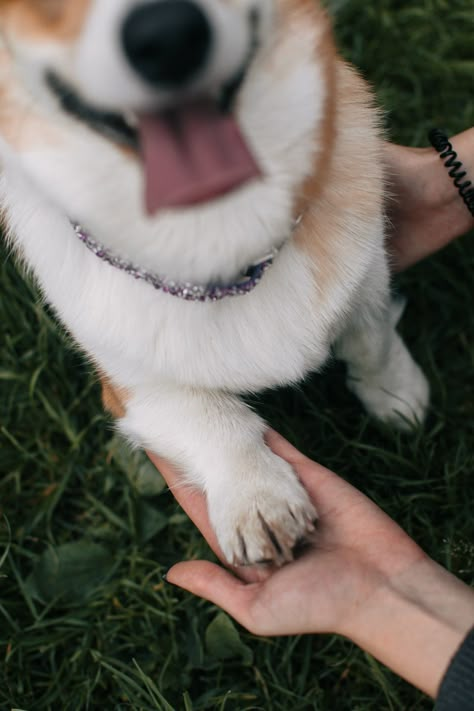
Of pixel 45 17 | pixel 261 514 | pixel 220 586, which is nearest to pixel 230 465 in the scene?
pixel 261 514

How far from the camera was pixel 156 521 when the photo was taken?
8.68ft

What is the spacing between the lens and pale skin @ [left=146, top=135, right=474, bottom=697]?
1.71 m

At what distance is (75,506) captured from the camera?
281 centimetres

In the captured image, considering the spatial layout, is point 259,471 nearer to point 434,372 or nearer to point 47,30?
point 434,372

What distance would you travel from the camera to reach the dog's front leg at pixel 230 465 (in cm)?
192

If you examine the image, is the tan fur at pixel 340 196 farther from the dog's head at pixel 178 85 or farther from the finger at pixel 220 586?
the finger at pixel 220 586

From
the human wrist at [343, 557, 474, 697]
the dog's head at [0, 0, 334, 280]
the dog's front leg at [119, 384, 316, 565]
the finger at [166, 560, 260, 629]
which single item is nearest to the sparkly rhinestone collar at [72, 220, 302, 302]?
the dog's head at [0, 0, 334, 280]

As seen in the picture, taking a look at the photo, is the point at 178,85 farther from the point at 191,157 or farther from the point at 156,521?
the point at 156,521

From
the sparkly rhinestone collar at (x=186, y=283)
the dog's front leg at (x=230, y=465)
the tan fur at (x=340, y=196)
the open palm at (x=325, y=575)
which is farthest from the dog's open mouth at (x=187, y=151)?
the open palm at (x=325, y=575)

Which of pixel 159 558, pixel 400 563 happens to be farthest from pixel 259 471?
pixel 159 558

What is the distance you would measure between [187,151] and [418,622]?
1133 millimetres

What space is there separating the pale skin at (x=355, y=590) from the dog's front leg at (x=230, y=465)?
0.18ft

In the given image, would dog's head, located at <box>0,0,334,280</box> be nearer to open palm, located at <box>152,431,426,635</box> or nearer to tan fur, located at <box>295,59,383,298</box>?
tan fur, located at <box>295,59,383,298</box>

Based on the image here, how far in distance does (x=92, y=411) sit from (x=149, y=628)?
32.3 inches
